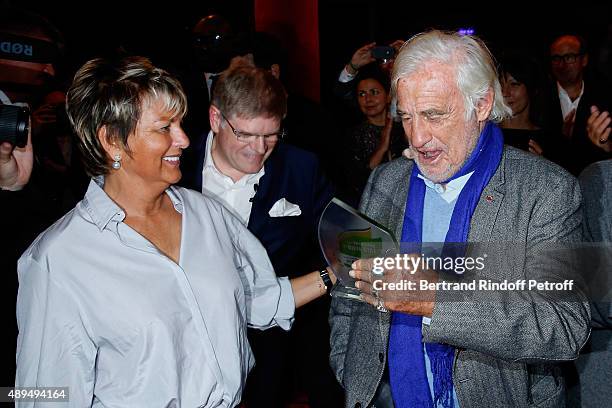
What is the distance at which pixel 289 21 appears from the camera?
5.77m

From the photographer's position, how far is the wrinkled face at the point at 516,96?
142 inches

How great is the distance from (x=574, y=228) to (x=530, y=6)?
658 centimetres

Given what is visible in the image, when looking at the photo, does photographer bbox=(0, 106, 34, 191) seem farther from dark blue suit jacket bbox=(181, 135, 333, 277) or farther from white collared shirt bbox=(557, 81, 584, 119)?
white collared shirt bbox=(557, 81, 584, 119)

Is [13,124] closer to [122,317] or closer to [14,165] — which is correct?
[14,165]

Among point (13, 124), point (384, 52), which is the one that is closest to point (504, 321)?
point (13, 124)

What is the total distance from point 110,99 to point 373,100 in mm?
3046

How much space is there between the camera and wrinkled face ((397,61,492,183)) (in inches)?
→ 72.4

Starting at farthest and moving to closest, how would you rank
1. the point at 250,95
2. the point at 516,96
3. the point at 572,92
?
the point at 572,92
the point at 516,96
the point at 250,95

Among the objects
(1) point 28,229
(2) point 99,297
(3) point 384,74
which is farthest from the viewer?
(3) point 384,74

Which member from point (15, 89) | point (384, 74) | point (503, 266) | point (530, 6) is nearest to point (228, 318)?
point (503, 266)

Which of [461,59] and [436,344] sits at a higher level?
[461,59]

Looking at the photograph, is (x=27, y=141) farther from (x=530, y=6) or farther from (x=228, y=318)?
(x=530, y=6)

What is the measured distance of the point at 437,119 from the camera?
186 cm

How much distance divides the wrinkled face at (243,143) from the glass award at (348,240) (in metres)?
0.79
